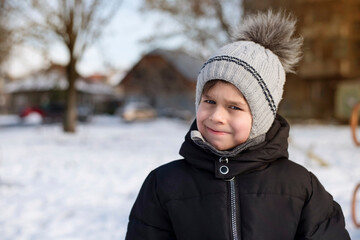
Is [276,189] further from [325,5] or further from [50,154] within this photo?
[325,5]

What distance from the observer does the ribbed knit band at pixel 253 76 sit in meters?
1.80

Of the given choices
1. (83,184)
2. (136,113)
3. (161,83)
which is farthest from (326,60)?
(83,184)

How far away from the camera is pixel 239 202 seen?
5.74 ft

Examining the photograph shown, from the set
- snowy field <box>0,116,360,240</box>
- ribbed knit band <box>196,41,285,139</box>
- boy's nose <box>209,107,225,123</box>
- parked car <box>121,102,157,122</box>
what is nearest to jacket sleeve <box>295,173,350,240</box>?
ribbed knit band <box>196,41,285,139</box>

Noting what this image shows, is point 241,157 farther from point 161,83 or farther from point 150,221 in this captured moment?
point 161,83

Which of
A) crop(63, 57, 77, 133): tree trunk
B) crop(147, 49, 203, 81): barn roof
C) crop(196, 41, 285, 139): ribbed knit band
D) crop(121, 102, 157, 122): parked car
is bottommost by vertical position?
crop(121, 102, 157, 122): parked car

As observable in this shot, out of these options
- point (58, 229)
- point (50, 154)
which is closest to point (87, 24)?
point (50, 154)

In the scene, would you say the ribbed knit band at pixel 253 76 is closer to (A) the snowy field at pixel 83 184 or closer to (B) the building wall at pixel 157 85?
(A) the snowy field at pixel 83 184

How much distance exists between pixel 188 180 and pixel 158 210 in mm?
188

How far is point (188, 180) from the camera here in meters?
1.84

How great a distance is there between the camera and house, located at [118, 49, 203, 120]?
33625 millimetres

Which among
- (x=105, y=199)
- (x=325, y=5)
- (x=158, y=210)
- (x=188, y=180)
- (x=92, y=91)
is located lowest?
(x=92, y=91)

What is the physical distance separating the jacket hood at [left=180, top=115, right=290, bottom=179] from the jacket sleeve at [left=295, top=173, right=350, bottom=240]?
21 centimetres

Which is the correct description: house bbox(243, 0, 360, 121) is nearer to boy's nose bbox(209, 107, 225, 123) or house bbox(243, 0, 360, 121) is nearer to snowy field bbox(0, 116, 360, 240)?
snowy field bbox(0, 116, 360, 240)
